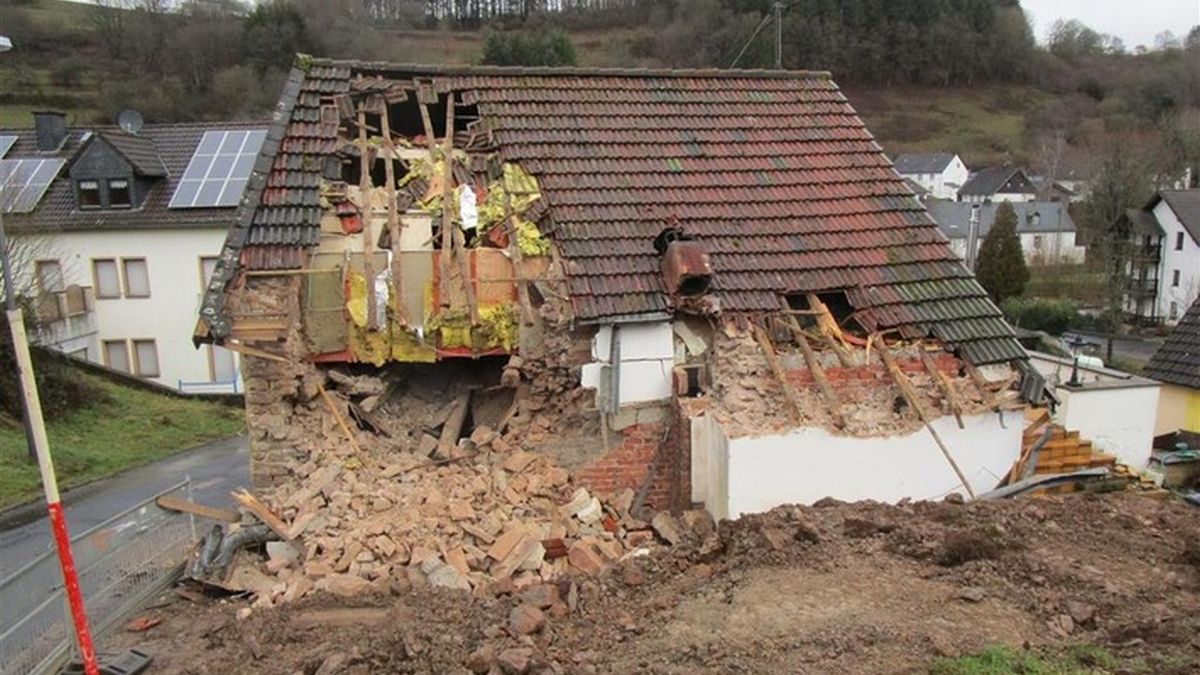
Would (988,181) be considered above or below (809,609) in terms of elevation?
above

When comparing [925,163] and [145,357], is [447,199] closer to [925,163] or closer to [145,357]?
[145,357]

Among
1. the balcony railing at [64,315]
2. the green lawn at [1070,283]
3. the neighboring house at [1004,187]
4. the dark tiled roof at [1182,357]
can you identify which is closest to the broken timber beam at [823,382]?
the dark tiled roof at [1182,357]

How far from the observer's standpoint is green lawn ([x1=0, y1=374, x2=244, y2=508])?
53.2 feet

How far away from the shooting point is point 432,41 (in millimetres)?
61625

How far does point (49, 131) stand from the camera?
27.1 meters

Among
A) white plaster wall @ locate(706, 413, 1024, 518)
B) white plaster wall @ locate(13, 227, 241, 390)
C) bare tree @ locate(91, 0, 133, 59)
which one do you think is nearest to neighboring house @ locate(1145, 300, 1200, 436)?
white plaster wall @ locate(706, 413, 1024, 518)

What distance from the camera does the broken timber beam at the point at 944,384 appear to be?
8.84 m

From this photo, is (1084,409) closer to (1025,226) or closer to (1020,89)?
(1025,226)

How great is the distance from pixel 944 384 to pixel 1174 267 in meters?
39.1

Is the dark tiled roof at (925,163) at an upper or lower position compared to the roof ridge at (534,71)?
upper

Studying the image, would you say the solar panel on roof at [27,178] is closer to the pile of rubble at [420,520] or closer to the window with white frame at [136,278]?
the window with white frame at [136,278]

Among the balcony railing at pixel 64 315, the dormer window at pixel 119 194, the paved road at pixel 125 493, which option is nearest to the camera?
the paved road at pixel 125 493

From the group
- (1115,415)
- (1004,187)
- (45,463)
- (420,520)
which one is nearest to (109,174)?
(420,520)

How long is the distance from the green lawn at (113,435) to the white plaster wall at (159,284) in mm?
2199
